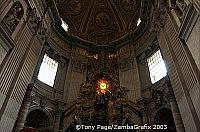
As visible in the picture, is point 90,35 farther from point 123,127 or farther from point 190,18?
point 190,18

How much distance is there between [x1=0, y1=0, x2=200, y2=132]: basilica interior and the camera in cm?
866

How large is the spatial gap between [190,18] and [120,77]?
882 cm

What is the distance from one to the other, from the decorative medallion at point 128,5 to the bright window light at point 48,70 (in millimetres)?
9057

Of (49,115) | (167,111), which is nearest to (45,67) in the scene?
(49,115)

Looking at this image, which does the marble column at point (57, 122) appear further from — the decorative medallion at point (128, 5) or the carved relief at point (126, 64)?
the decorative medallion at point (128, 5)

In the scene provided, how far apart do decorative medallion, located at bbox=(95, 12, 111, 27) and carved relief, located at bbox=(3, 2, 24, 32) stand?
Answer: 457 inches

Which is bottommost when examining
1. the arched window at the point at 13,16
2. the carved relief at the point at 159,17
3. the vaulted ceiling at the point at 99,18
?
the arched window at the point at 13,16

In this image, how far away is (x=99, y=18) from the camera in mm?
21734

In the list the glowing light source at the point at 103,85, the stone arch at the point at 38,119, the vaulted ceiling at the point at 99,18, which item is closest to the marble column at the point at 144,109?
the glowing light source at the point at 103,85

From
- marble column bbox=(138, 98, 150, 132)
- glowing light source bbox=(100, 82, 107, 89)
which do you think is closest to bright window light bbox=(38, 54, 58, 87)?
glowing light source bbox=(100, 82, 107, 89)

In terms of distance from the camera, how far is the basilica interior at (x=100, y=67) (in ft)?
28.4

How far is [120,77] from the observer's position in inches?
643

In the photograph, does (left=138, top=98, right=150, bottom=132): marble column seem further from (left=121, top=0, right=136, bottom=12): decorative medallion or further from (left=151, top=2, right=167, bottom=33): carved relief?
(left=121, top=0, right=136, bottom=12): decorative medallion

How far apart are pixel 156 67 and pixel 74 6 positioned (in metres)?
10.7
